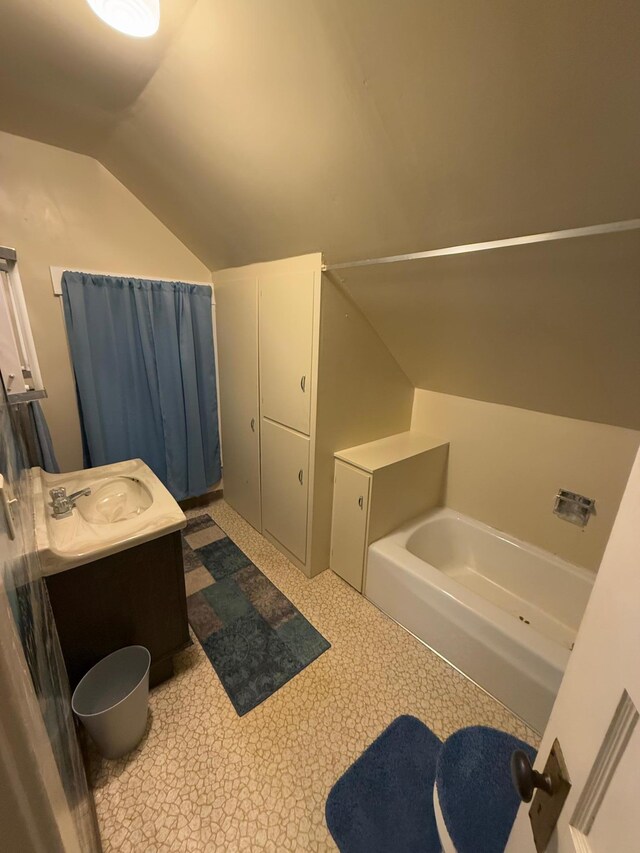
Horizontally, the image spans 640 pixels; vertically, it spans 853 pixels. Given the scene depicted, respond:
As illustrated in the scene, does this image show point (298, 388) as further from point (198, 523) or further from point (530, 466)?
point (198, 523)

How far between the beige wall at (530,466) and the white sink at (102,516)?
1741 mm

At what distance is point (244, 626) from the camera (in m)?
1.83

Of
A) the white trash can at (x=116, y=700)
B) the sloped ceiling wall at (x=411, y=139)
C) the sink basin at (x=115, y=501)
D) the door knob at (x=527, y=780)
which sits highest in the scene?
the sloped ceiling wall at (x=411, y=139)

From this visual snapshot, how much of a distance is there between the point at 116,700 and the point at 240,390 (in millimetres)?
1774

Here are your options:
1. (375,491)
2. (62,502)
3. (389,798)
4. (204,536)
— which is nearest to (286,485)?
(375,491)

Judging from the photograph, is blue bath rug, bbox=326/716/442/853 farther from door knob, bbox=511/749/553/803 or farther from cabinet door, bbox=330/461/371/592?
door knob, bbox=511/749/553/803

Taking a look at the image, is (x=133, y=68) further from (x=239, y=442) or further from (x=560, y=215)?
(x=239, y=442)

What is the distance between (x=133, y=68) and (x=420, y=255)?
1277mm

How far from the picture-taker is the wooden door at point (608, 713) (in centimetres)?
37

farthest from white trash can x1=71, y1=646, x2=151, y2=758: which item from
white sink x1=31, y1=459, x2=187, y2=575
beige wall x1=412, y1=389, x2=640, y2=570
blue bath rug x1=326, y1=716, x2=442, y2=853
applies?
beige wall x1=412, y1=389, x2=640, y2=570

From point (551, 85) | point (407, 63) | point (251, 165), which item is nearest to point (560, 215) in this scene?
point (551, 85)

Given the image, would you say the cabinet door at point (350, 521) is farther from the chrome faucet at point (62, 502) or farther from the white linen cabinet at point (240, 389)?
the chrome faucet at point (62, 502)

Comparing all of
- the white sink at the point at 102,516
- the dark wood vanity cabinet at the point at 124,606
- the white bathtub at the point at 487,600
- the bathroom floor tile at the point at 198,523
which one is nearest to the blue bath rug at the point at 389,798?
the white bathtub at the point at 487,600

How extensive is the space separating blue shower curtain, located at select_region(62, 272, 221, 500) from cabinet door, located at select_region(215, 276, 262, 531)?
5.4 inches
